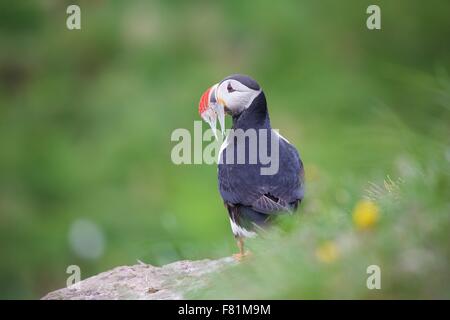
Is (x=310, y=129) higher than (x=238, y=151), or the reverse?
(x=310, y=129)

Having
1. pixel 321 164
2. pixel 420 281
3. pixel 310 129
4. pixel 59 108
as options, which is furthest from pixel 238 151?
pixel 59 108

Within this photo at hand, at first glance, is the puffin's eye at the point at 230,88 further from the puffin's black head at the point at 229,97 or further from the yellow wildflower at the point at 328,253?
the yellow wildflower at the point at 328,253

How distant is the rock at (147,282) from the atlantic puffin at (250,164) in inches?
11.2

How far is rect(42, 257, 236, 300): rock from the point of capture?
4961 millimetres

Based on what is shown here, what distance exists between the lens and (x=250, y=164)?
5.80 meters

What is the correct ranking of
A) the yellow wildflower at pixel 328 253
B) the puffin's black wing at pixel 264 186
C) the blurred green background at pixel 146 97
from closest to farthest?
the yellow wildflower at pixel 328 253
the puffin's black wing at pixel 264 186
the blurred green background at pixel 146 97

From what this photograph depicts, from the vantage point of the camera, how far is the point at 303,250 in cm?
443

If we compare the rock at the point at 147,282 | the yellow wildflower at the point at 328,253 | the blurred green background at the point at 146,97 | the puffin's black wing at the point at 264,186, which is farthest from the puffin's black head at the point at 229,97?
the blurred green background at the point at 146,97

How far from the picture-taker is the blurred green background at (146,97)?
12.1 m

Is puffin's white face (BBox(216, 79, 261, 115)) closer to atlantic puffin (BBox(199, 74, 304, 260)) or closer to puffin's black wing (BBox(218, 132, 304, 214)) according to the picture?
atlantic puffin (BBox(199, 74, 304, 260))

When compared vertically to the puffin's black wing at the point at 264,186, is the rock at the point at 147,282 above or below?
below
